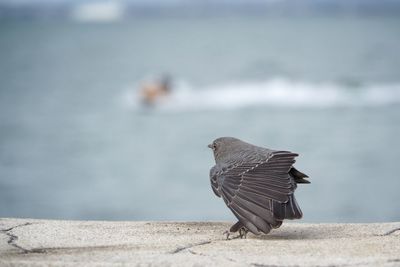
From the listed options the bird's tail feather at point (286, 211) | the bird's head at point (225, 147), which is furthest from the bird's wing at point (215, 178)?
the bird's tail feather at point (286, 211)

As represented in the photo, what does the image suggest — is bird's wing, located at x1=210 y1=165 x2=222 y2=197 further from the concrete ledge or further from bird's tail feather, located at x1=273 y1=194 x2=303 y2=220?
bird's tail feather, located at x1=273 y1=194 x2=303 y2=220

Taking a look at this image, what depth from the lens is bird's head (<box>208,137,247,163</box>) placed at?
6.11 m

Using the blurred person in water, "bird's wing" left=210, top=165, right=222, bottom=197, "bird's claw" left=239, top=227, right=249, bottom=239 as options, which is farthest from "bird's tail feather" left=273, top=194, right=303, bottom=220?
the blurred person in water

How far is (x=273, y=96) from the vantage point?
43094mm

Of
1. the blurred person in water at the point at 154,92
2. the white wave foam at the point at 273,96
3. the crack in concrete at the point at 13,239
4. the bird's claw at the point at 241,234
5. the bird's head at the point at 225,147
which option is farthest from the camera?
the blurred person in water at the point at 154,92

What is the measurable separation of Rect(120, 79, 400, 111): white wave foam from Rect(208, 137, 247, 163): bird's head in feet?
102

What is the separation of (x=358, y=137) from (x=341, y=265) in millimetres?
22622

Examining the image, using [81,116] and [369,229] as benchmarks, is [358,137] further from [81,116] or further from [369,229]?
[369,229]

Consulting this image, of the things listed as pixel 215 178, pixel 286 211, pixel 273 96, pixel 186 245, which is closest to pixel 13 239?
pixel 186 245

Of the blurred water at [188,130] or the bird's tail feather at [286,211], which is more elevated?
the blurred water at [188,130]

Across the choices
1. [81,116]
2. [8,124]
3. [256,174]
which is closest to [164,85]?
[81,116]

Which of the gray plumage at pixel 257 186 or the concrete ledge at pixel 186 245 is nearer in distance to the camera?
the concrete ledge at pixel 186 245

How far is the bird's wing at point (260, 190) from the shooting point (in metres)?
5.29

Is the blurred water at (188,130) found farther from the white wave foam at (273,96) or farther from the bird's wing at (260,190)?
the bird's wing at (260,190)
